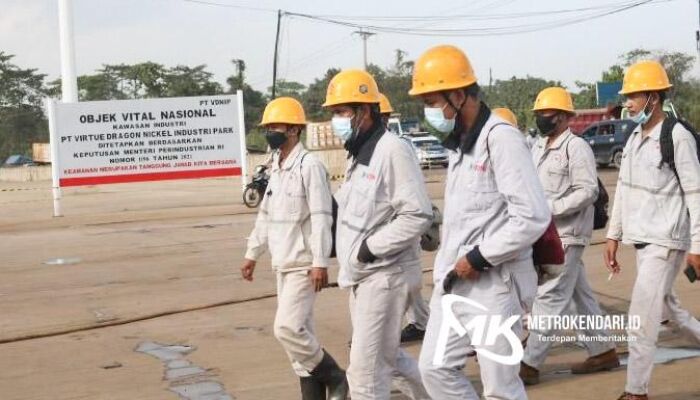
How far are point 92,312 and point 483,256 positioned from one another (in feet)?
20.5

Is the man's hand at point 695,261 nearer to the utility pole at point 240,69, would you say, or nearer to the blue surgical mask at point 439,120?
the blue surgical mask at point 439,120

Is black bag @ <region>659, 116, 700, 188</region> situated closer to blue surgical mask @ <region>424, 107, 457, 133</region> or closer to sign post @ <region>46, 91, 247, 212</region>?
blue surgical mask @ <region>424, 107, 457, 133</region>

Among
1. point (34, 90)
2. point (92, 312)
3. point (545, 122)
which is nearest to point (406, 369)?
point (545, 122)

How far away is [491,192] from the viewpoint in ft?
12.4

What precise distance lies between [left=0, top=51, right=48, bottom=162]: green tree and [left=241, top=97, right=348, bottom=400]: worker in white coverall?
7453cm

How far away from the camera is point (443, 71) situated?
390 centimetres

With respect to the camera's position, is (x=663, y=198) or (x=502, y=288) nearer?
(x=502, y=288)

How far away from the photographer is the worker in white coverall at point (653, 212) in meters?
5.23

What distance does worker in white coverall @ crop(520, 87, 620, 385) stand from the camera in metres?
6.27

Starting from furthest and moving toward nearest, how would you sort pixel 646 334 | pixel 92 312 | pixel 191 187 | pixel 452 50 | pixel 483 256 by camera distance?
pixel 191 187 → pixel 92 312 → pixel 646 334 → pixel 452 50 → pixel 483 256

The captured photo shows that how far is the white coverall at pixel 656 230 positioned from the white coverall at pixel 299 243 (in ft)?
5.59

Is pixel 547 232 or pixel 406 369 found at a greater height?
pixel 547 232

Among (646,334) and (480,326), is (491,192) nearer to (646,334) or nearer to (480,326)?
(480,326)

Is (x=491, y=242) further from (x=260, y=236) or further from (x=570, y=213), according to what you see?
(x=570, y=213)
